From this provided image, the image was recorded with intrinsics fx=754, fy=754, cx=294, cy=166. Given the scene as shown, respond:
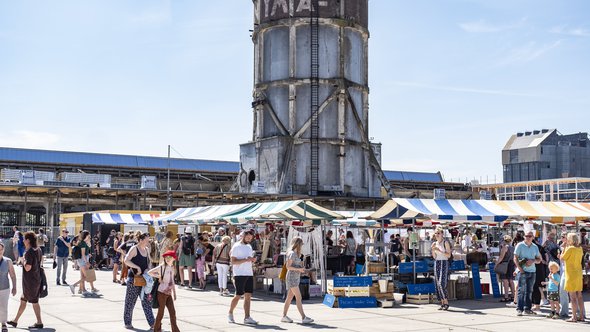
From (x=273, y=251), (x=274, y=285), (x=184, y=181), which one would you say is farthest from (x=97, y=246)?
(x=184, y=181)

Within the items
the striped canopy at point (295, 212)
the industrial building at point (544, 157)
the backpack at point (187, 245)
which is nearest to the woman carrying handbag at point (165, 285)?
the striped canopy at point (295, 212)

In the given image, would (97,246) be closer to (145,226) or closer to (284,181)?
(145,226)

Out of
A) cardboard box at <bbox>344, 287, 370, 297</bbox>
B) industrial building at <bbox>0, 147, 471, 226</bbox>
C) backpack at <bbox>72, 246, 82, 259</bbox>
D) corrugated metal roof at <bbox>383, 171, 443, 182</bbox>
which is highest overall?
corrugated metal roof at <bbox>383, 171, 443, 182</bbox>

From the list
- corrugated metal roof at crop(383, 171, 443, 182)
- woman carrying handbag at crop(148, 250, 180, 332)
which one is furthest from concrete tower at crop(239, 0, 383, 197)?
corrugated metal roof at crop(383, 171, 443, 182)

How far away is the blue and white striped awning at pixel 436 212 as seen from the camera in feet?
69.9

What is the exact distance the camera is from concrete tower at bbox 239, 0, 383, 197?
54.6 meters

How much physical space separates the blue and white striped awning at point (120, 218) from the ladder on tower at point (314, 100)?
1694 cm

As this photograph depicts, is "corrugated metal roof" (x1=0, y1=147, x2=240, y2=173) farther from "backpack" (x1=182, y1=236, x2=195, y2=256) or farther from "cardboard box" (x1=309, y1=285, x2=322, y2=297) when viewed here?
"cardboard box" (x1=309, y1=285, x2=322, y2=297)

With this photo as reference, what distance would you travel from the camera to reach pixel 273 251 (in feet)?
99.5

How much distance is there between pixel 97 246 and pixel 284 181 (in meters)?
20.0

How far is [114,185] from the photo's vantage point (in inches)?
2847

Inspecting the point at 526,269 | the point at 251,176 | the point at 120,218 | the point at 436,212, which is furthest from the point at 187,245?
the point at 251,176

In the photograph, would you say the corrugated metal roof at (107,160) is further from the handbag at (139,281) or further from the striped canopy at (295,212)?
the handbag at (139,281)

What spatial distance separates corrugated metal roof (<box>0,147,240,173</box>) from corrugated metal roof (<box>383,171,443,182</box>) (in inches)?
914
